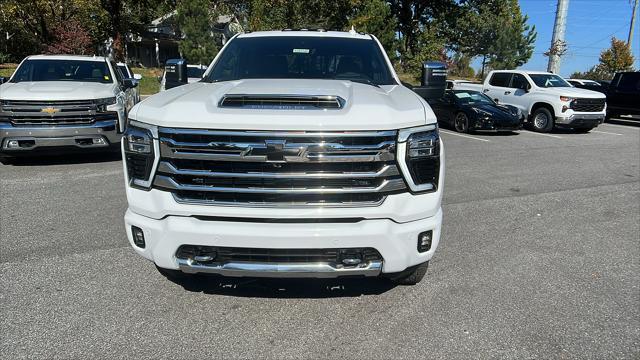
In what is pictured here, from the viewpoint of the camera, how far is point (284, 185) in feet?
9.32

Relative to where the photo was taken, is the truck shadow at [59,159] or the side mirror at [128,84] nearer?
the truck shadow at [59,159]

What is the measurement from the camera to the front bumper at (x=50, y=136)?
23.4ft

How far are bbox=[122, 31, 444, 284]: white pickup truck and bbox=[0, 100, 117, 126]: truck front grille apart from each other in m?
5.11

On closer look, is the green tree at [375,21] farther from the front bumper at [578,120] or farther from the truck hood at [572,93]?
the front bumper at [578,120]

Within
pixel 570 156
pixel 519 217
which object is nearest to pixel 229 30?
pixel 570 156

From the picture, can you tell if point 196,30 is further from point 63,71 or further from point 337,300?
point 337,300

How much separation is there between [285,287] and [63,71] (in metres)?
7.38

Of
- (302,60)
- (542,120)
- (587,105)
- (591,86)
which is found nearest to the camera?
(302,60)

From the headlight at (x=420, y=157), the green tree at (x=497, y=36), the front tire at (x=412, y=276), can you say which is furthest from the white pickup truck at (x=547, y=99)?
the green tree at (x=497, y=36)

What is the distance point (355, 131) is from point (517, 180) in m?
5.77

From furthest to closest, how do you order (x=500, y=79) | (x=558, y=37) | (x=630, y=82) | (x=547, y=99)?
(x=558, y=37), (x=630, y=82), (x=500, y=79), (x=547, y=99)

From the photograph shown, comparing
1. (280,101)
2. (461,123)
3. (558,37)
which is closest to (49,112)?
(280,101)

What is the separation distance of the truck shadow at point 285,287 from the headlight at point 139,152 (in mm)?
985

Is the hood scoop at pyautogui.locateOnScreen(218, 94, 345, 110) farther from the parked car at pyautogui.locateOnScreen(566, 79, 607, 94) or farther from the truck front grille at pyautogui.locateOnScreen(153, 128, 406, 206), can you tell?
the parked car at pyautogui.locateOnScreen(566, 79, 607, 94)
